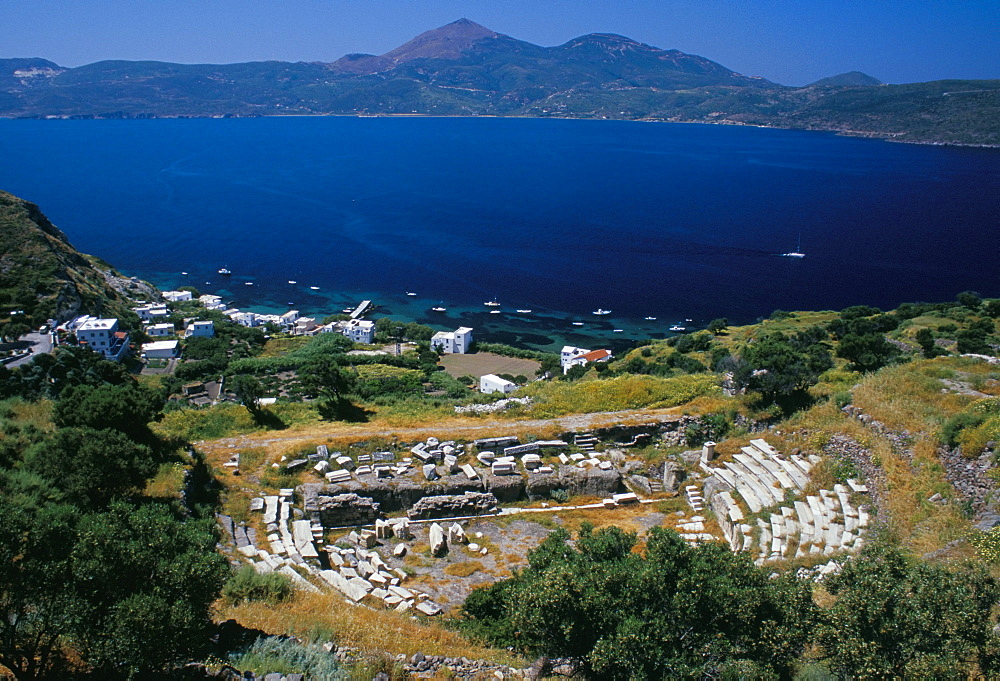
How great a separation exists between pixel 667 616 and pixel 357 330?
55.2 meters

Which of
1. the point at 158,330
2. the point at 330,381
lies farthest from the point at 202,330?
the point at 330,381

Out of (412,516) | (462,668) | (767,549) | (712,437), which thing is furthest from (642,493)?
(462,668)

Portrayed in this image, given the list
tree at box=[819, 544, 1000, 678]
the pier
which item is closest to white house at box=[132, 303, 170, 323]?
the pier

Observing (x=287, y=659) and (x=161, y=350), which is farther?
(x=161, y=350)

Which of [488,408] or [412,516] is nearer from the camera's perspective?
[412,516]

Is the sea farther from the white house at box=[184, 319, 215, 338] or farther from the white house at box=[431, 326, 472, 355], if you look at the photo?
the white house at box=[184, 319, 215, 338]

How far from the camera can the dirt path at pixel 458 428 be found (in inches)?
875

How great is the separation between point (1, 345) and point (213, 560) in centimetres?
5032

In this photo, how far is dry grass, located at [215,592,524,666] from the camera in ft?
38.9

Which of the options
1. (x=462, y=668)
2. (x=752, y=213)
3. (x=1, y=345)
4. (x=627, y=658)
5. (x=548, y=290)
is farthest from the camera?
(x=752, y=213)

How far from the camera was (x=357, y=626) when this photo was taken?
40.5 ft

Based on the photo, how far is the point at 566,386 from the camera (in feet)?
93.6

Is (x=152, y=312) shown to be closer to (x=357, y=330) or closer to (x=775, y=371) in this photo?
(x=357, y=330)

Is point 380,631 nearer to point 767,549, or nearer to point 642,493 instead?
point 767,549
